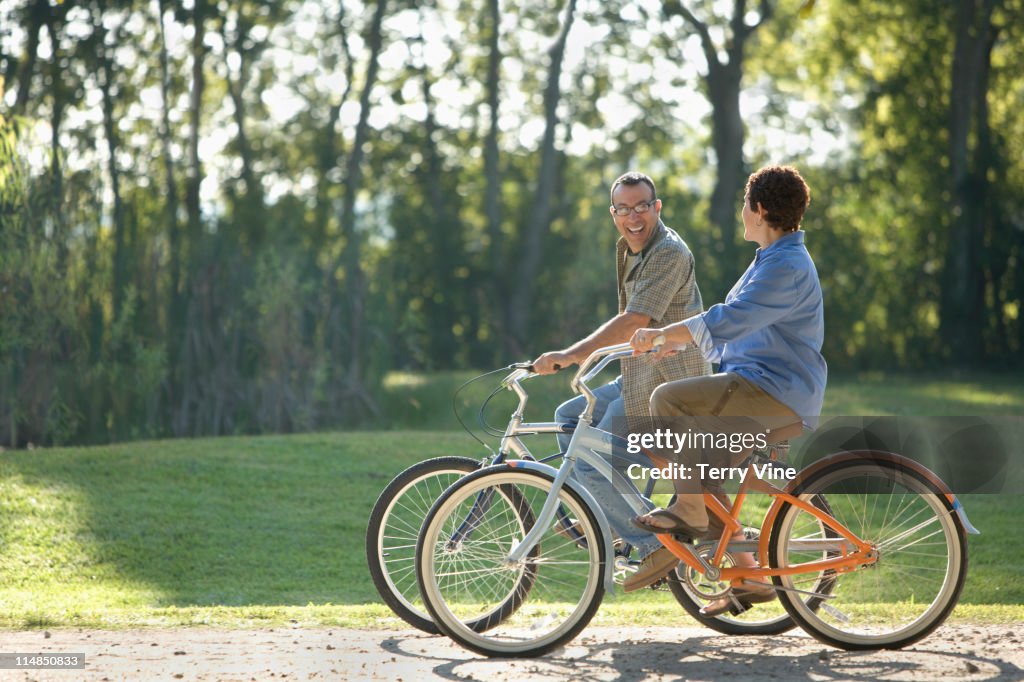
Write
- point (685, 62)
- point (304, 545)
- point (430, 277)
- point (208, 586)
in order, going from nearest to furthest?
1. point (208, 586)
2. point (304, 545)
3. point (430, 277)
4. point (685, 62)

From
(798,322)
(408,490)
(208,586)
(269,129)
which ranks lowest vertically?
(208,586)

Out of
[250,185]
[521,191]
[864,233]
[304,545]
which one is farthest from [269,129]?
[304,545]

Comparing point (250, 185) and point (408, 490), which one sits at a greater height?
point (250, 185)

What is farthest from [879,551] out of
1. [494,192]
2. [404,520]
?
[494,192]

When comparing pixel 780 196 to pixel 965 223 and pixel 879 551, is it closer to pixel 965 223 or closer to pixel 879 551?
pixel 879 551

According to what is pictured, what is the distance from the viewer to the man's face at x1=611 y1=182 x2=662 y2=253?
497 centimetres

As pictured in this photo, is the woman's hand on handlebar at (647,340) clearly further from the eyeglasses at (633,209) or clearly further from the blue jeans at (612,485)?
the eyeglasses at (633,209)

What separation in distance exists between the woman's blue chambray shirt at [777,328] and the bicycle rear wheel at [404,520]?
1.04 metres

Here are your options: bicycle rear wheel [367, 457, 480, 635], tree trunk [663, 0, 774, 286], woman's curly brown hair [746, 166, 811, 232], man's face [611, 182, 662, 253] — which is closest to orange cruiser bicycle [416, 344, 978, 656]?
bicycle rear wheel [367, 457, 480, 635]

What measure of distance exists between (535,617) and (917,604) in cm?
141

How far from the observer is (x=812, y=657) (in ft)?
15.4

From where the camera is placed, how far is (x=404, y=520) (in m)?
5.10

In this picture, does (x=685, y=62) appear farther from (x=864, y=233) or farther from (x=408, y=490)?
(x=408, y=490)

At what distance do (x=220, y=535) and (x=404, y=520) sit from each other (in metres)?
3.59
